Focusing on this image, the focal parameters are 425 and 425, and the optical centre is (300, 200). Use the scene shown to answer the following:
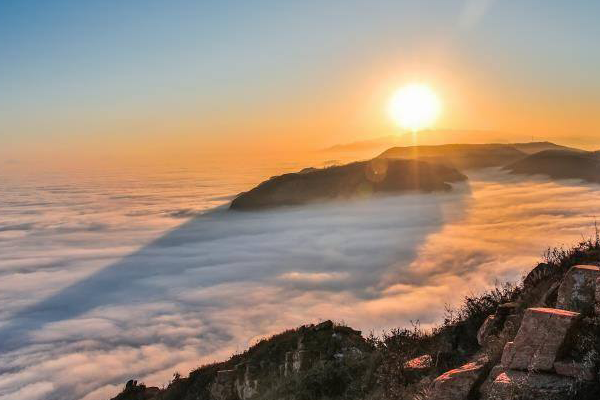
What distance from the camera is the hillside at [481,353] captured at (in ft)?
17.5

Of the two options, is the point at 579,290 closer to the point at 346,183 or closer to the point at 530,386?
the point at 530,386

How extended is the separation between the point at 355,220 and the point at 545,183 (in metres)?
97.9

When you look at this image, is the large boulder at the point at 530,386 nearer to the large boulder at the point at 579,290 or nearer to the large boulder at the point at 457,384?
the large boulder at the point at 457,384

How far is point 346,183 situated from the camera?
156 meters

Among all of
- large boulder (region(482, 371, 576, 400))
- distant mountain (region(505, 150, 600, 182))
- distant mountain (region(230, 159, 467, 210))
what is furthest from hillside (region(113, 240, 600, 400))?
distant mountain (region(505, 150, 600, 182))

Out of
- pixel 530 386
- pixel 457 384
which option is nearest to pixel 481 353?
pixel 457 384

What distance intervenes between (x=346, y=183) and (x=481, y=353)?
490 ft

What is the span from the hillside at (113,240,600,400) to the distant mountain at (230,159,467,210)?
448 feet

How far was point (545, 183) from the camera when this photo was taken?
187 m

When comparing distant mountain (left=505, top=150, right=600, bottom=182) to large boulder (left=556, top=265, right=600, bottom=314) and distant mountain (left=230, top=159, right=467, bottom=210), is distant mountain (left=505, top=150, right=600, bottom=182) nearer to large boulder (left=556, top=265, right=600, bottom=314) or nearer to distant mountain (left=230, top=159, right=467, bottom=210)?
distant mountain (left=230, top=159, right=467, bottom=210)

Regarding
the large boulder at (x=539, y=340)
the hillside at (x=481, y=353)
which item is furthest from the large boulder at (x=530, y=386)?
the large boulder at (x=539, y=340)

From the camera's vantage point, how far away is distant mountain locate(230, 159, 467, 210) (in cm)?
15412

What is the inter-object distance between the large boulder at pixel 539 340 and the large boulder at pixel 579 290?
3.32ft

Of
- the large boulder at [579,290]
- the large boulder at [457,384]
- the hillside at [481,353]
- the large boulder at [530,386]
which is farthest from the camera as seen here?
the large boulder at [579,290]
